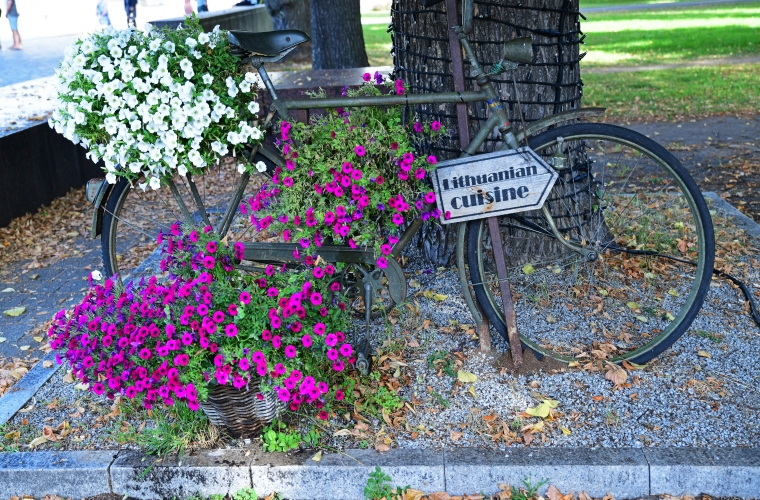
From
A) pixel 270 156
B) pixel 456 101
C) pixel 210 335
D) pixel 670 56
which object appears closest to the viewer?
pixel 210 335

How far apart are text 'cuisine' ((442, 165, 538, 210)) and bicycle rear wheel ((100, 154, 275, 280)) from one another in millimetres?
920

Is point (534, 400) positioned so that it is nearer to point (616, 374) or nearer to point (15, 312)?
point (616, 374)

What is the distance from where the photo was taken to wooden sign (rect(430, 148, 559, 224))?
3195mm

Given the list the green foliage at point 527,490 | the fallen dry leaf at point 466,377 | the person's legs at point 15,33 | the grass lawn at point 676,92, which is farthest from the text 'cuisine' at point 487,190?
the person's legs at point 15,33

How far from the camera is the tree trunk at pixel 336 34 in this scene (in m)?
10.3

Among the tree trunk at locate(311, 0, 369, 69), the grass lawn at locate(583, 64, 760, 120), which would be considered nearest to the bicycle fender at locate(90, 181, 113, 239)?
the tree trunk at locate(311, 0, 369, 69)

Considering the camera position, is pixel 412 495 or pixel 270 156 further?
pixel 270 156

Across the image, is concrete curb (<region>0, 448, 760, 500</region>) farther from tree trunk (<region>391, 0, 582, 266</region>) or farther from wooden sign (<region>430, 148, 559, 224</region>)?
tree trunk (<region>391, 0, 582, 266</region>)

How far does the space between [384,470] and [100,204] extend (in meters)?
2.07

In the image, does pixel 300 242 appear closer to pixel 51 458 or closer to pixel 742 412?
pixel 51 458

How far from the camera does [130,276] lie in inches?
196

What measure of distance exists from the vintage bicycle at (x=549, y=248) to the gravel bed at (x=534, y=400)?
0.16 m

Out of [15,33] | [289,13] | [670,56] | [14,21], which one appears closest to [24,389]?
[289,13]

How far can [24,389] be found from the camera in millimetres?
3695
